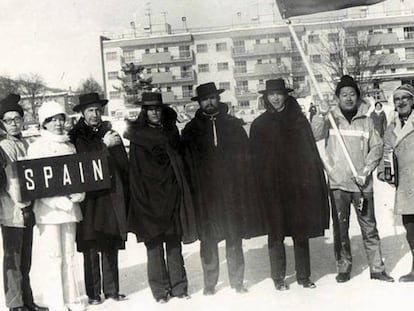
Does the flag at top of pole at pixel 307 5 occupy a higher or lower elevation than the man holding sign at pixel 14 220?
higher

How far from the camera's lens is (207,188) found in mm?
4645

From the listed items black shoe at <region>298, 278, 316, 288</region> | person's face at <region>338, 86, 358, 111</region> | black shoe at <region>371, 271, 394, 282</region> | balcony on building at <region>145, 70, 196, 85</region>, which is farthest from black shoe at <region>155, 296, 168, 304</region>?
balcony on building at <region>145, 70, 196, 85</region>

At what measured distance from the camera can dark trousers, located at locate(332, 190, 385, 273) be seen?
4.75 m

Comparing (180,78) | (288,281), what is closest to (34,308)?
(288,281)

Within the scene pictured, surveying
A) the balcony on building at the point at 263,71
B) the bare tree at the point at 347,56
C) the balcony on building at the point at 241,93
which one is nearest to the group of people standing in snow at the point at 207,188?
the balcony on building at the point at 241,93

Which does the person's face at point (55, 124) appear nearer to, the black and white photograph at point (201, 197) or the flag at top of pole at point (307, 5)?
the black and white photograph at point (201, 197)

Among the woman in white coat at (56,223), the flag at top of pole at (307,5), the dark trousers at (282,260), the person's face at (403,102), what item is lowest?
the dark trousers at (282,260)

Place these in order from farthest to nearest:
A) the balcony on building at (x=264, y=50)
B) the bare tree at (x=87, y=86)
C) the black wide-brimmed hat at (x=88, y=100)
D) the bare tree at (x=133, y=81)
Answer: the bare tree at (x=133, y=81), the balcony on building at (x=264, y=50), the bare tree at (x=87, y=86), the black wide-brimmed hat at (x=88, y=100)

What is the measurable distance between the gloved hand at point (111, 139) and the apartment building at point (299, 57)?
68.1ft

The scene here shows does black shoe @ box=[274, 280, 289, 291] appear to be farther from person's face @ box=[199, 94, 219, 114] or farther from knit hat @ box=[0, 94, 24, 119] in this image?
knit hat @ box=[0, 94, 24, 119]

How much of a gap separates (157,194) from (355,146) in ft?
5.83

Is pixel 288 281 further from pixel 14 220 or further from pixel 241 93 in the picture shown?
pixel 241 93

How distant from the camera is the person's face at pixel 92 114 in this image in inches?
177

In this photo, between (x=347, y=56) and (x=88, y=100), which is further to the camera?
(x=347, y=56)
